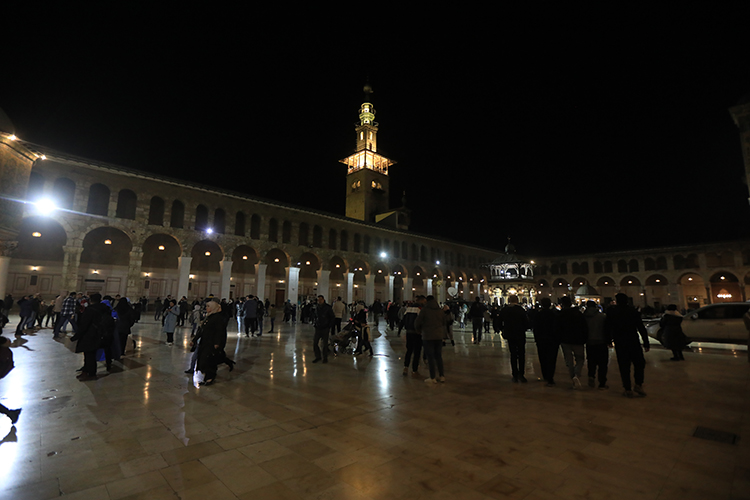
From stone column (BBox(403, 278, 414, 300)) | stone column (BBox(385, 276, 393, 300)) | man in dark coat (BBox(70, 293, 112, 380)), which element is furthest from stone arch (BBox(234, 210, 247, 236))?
man in dark coat (BBox(70, 293, 112, 380))

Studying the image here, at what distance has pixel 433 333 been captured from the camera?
618 cm

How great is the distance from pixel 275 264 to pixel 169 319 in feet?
73.2

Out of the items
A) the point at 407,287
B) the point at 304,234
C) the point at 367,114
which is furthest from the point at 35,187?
the point at 367,114

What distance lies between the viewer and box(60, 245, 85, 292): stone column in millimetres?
20812

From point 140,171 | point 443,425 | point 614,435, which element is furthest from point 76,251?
point 614,435

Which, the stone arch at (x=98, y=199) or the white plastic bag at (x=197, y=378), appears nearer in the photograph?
the white plastic bag at (x=197, y=378)

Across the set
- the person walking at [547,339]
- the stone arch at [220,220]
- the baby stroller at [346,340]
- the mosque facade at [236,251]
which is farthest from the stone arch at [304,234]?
the person walking at [547,339]

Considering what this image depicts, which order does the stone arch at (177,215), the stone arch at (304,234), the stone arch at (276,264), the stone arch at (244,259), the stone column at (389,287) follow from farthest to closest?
the stone column at (389,287), the stone arch at (276,264), the stone arch at (304,234), the stone arch at (244,259), the stone arch at (177,215)

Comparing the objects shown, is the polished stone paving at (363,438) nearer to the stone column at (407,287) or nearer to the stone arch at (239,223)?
the stone arch at (239,223)

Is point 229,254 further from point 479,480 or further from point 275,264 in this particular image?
point 479,480

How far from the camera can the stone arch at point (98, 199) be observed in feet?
73.8

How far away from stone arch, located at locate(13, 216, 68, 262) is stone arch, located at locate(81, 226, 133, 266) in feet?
4.30

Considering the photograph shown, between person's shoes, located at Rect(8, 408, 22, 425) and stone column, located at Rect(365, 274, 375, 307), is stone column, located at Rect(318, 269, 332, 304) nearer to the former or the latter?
stone column, located at Rect(365, 274, 375, 307)

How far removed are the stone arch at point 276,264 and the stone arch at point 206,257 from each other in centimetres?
435
